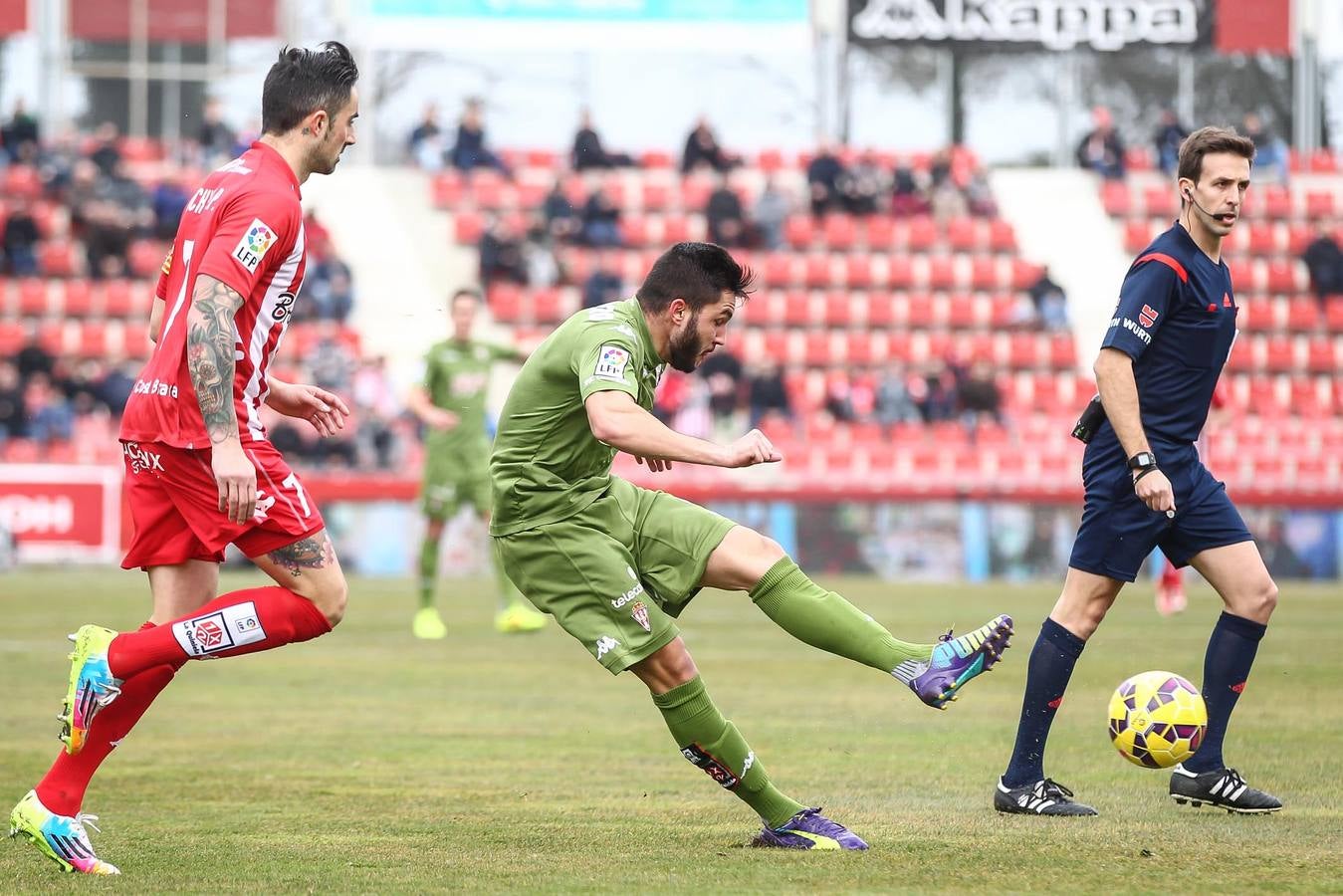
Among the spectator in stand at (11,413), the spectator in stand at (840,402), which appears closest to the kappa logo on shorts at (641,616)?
the spectator in stand at (840,402)

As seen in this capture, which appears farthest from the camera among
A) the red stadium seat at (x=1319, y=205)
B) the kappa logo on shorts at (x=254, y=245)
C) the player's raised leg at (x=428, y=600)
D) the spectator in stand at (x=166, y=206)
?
the red stadium seat at (x=1319, y=205)

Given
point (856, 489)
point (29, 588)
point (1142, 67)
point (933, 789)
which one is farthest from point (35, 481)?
point (1142, 67)

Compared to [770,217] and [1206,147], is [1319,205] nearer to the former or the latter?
[770,217]

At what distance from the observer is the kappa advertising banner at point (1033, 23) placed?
31922 millimetres

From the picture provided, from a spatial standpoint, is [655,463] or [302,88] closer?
[302,88]

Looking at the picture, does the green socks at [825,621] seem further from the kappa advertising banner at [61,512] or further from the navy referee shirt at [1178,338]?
the kappa advertising banner at [61,512]

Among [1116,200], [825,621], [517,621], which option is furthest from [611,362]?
[1116,200]

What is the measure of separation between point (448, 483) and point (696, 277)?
371 inches

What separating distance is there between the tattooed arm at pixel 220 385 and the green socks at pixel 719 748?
149 centimetres

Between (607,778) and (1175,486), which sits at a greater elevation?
(1175,486)

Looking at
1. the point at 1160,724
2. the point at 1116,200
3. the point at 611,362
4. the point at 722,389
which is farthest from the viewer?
the point at 1116,200

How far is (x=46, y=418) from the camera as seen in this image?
24.8 metres

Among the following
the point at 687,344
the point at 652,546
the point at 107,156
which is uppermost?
the point at 107,156

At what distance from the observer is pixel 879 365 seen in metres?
28.1
